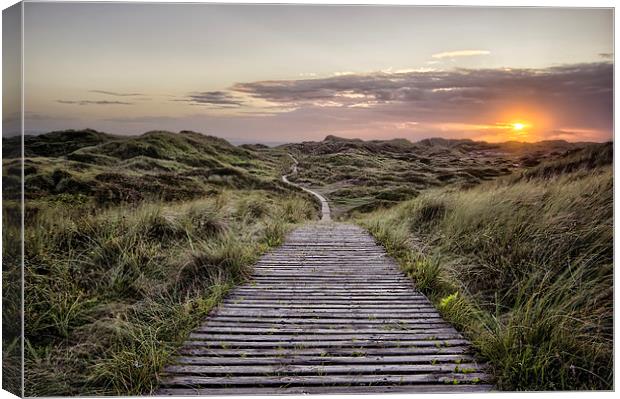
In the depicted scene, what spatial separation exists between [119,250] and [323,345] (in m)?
2.69

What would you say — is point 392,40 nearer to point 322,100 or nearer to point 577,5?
point 322,100

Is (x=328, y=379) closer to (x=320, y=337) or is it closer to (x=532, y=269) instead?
(x=320, y=337)

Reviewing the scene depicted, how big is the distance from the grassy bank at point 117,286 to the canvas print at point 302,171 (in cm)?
2

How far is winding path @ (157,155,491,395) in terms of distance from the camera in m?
3.56

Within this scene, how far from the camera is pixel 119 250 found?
5703 mm

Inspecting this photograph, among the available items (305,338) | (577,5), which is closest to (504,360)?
(305,338)

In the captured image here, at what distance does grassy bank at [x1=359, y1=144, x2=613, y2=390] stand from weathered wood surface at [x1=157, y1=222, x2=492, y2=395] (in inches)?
9.5

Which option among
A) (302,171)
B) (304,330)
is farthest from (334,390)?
(302,171)

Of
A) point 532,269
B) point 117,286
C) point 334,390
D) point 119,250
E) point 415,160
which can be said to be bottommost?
point 334,390

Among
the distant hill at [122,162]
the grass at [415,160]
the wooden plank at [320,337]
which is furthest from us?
the grass at [415,160]

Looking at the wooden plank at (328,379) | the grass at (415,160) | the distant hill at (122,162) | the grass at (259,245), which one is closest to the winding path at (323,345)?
the wooden plank at (328,379)

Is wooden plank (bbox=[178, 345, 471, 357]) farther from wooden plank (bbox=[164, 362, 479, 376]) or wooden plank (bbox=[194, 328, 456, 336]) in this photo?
wooden plank (bbox=[194, 328, 456, 336])

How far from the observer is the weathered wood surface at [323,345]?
356 cm

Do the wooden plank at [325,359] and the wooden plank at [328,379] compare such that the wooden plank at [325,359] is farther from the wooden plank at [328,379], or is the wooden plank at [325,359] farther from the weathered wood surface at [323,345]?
the wooden plank at [328,379]
